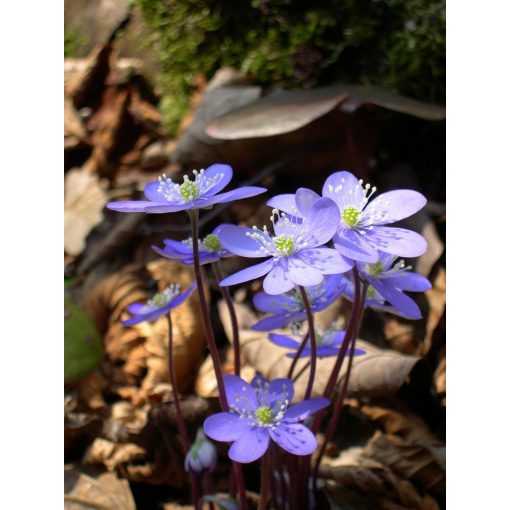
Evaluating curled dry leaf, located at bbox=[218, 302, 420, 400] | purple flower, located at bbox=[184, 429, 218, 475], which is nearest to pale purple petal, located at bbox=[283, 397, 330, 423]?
purple flower, located at bbox=[184, 429, 218, 475]

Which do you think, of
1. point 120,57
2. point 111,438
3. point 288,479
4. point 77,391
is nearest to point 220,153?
point 77,391

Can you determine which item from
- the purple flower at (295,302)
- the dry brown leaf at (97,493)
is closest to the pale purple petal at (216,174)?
the purple flower at (295,302)

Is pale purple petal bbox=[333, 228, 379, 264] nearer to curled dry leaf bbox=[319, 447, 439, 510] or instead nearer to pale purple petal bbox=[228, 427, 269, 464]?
pale purple petal bbox=[228, 427, 269, 464]

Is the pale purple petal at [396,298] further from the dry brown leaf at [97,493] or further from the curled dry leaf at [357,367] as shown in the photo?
the dry brown leaf at [97,493]

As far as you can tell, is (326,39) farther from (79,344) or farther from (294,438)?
(294,438)

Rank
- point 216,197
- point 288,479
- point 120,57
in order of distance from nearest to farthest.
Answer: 1. point 216,197
2. point 288,479
3. point 120,57
